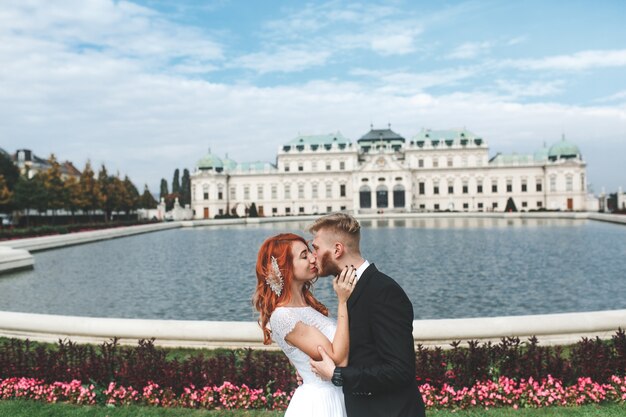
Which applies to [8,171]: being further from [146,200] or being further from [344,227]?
[344,227]

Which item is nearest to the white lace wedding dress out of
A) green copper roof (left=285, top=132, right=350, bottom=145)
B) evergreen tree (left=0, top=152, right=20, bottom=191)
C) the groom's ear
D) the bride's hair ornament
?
the bride's hair ornament

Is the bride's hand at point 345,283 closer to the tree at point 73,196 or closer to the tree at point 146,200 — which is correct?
the tree at point 73,196

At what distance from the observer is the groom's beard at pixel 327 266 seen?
329cm

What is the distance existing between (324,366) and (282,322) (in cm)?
35

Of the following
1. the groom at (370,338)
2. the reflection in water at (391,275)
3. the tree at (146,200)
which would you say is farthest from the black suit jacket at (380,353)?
the tree at (146,200)

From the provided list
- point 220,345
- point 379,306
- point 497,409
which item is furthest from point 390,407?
point 220,345

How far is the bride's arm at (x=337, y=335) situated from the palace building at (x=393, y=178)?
80.1m

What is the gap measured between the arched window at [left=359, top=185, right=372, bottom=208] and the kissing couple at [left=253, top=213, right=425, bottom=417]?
83.9 metres

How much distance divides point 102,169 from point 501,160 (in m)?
60.4

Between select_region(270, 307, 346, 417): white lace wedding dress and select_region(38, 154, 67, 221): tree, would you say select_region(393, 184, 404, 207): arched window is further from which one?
select_region(270, 307, 346, 417): white lace wedding dress

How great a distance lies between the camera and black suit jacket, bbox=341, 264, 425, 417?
304 cm

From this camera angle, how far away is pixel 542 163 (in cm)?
8788

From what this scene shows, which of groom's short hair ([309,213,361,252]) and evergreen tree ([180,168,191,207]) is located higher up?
evergreen tree ([180,168,191,207])

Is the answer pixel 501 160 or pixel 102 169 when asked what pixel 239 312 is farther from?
pixel 501 160
